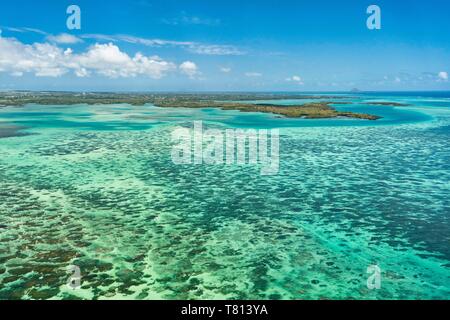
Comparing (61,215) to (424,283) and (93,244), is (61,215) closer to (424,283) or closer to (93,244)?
(93,244)

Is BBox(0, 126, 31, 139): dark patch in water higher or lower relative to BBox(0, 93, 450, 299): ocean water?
higher

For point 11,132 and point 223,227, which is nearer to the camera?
point 223,227

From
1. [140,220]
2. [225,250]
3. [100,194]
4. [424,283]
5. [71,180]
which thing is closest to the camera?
[424,283]

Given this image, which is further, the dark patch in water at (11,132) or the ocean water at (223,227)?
the dark patch in water at (11,132)

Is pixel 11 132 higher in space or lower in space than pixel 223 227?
higher

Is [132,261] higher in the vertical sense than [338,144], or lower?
lower

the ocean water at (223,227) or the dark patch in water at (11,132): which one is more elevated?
the dark patch in water at (11,132)

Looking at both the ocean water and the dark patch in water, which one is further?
the dark patch in water
